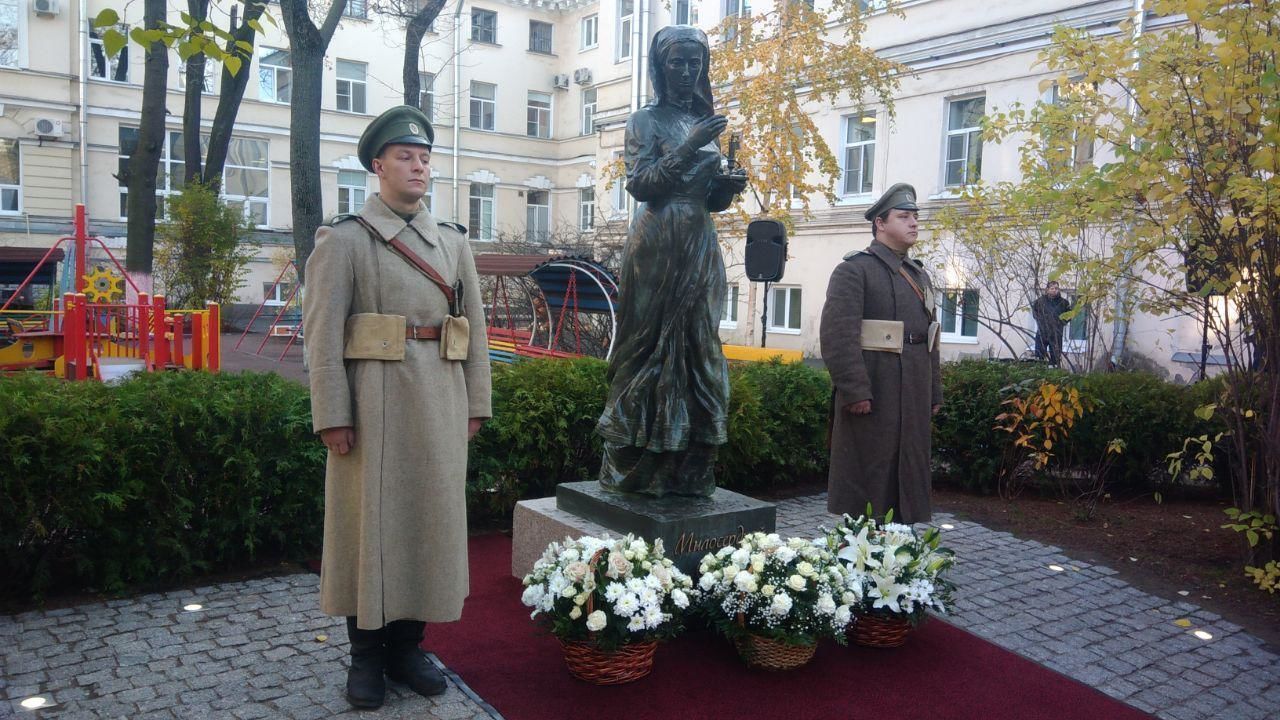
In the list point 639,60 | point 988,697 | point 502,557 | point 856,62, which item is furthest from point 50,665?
point 856,62

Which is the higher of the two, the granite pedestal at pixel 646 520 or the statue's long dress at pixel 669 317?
the statue's long dress at pixel 669 317

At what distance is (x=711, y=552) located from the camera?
4.35 m

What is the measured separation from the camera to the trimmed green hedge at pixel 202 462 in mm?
4387

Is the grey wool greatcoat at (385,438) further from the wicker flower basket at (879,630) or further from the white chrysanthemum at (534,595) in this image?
the wicker flower basket at (879,630)

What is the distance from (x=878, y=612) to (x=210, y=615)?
119 inches

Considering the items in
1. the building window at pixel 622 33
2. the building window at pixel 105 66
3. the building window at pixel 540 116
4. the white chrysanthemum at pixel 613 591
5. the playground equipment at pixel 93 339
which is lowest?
the white chrysanthemum at pixel 613 591

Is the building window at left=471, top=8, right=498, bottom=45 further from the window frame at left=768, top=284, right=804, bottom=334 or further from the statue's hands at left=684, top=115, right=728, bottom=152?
the statue's hands at left=684, top=115, right=728, bottom=152

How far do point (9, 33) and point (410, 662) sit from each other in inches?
1103

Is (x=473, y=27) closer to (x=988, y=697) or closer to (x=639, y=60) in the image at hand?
(x=639, y=60)

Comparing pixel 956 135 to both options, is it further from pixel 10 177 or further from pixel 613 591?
pixel 10 177

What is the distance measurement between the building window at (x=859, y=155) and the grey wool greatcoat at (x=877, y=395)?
15.7 metres

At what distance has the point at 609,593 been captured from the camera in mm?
3602

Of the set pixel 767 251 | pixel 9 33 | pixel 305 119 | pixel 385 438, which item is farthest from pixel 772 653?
pixel 9 33

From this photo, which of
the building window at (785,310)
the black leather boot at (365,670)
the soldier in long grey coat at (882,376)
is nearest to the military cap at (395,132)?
the black leather boot at (365,670)
